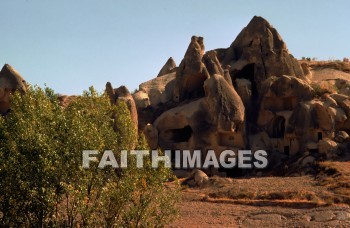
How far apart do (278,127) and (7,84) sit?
17.7 m

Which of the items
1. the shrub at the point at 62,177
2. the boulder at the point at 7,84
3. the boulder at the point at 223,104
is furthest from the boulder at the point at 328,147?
the boulder at the point at 7,84

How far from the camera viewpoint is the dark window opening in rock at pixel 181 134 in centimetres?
3139

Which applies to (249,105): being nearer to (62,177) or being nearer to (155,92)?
(155,92)

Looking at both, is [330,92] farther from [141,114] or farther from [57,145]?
[57,145]

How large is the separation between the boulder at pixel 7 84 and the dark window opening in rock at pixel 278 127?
638 inches

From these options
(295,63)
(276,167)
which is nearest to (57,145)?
(276,167)

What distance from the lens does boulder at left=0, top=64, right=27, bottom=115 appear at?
31.5m

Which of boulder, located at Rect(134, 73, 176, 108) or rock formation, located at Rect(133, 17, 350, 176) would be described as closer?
rock formation, located at Rect(133, 17, 350, 176)

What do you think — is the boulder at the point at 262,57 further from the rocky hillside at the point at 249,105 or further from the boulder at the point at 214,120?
the boulder at the point at 214,120

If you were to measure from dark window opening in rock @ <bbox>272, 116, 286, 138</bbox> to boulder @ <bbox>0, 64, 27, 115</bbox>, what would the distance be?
16196mm

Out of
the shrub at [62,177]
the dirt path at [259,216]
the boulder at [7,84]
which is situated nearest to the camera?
the shrub at [62,177]

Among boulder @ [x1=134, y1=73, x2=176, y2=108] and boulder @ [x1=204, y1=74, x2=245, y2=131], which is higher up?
boulder @ [x1=134, y1=73, x2=176, y2=108]

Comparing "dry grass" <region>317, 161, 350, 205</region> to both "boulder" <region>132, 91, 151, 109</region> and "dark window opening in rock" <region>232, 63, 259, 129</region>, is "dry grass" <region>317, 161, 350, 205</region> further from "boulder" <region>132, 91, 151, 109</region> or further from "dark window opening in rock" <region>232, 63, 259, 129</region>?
"boulder" <region>132, 91, 151, 109</region>

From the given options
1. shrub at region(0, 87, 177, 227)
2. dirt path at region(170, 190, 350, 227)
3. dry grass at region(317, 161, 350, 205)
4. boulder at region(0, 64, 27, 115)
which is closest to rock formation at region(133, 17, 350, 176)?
dry grass at region(317, 161, 350, 205)
